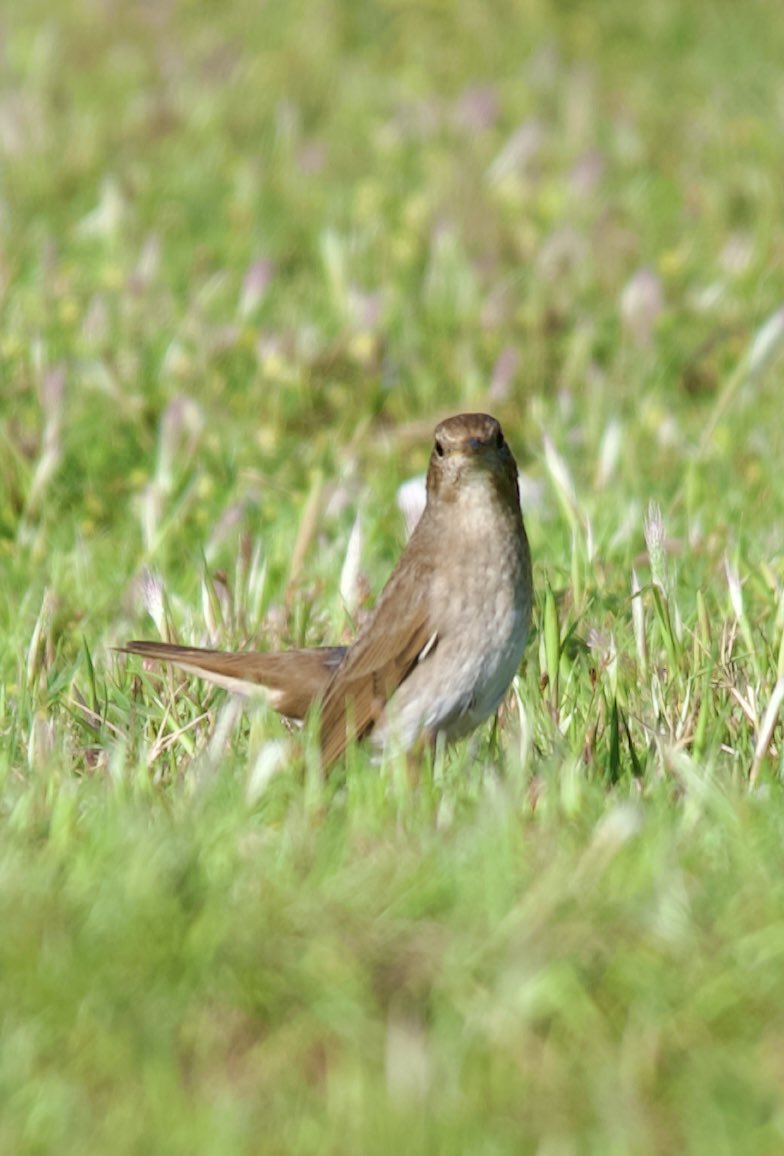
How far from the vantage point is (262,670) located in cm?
516

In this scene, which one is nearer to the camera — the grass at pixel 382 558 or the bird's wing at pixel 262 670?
the grass at pixel 382 558

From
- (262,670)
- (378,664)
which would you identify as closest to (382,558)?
(262,670)

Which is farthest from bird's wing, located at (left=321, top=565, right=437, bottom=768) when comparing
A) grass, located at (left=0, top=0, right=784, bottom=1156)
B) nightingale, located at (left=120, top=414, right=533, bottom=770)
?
grass, located at (left=0, top=0, right=784, bottom=1156)

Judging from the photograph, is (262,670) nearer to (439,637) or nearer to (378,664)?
(378,664)

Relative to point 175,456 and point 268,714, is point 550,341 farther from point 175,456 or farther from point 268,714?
point 268,714

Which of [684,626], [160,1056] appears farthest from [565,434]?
[160,1056]

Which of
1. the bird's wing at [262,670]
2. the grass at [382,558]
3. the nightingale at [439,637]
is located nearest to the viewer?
the grass at [382,558]

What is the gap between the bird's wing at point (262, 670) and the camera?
5.14 m

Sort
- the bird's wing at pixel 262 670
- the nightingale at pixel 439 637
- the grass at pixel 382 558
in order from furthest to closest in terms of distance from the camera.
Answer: the bird's wing at pixel 262 670, the nightingale at pixel 439 637, the grass at pixel 382 558

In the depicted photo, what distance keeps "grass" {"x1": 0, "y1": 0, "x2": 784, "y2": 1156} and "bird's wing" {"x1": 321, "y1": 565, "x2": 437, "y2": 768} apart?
213mm

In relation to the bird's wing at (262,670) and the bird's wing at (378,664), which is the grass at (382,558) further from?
the bird's wing at (378,664)

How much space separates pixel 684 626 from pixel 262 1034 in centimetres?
222

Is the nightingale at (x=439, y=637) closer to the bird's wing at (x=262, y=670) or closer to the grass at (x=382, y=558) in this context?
the bird's wing at (x=262, y=670)

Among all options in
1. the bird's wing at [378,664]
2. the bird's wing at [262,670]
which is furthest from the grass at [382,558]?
the bird's wing at [378,664]
